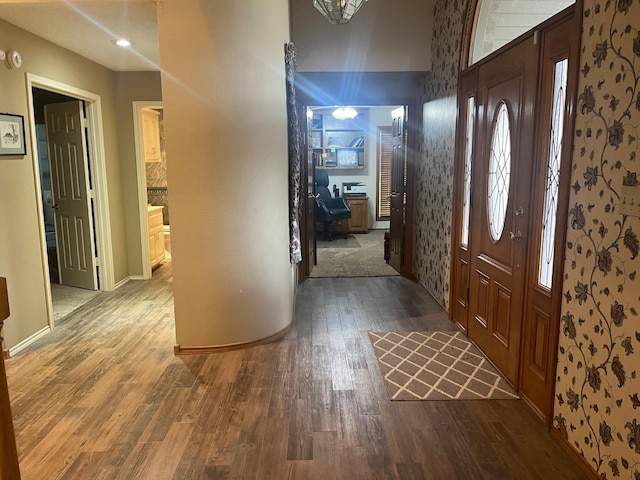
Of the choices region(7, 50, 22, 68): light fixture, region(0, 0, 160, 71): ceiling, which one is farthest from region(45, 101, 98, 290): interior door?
region(7, 50, 22, 68): light fixture

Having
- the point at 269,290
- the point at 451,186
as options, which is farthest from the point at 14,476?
the point at 451,186

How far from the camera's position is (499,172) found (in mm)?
3078

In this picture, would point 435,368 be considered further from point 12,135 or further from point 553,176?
point 12,135

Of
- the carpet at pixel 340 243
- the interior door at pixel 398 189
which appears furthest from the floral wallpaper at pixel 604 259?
the carpet at pixel 340 243

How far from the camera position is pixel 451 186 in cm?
401

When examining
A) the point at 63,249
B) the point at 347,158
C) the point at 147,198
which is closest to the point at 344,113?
the point at 347,158

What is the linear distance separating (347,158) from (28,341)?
6.55m

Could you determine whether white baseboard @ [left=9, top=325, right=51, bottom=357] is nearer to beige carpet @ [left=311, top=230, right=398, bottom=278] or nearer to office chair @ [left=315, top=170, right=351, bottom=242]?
beige carpet @ [left=311, top=230, right=398, bottom=278]

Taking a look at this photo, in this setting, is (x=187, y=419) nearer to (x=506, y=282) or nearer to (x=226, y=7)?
(x=506, y=282)

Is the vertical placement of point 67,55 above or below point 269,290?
above

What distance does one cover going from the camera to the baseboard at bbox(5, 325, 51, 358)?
3.36 meters

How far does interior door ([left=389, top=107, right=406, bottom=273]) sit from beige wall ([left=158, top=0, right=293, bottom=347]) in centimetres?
223

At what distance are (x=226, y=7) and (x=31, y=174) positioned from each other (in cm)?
204

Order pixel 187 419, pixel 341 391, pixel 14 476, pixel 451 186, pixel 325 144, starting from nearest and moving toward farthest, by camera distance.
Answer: pixel 14 476
pixel 187 419
pixel 341 391
pixel 451 186
pixel 325 144
